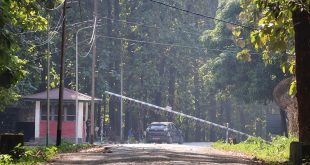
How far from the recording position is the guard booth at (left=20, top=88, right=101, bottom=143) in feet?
147

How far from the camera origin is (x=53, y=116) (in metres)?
46.5

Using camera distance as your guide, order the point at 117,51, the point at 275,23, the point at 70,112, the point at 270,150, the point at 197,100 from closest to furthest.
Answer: the point at 275,23, the point at 270,150, the point at 70,112, the point at 117,51, the point at 197,100

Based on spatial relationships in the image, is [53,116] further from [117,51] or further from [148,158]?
[148,158]

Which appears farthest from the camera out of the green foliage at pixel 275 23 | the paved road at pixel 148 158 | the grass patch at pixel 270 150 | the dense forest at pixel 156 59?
the dense forest at pixel 156 59

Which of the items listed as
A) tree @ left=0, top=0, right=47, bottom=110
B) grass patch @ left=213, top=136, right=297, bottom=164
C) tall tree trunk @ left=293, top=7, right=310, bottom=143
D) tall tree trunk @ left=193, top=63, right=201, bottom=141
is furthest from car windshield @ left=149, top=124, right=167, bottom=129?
tall tree trunk @ left=293, top=7, right=310, bottom=143

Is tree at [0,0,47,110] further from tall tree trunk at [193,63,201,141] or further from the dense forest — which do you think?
tall tree trunk at [193,63,201,141]

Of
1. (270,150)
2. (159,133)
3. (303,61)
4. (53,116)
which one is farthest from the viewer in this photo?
(159,133)

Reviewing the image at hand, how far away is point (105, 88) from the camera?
59.0m

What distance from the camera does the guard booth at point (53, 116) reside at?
1768 inches

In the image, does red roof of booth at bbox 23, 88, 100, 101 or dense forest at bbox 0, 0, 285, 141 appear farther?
dense forest at bbox 0, 0, 285, 141

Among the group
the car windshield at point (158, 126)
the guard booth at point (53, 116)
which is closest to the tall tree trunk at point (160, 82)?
the car windshield at point (158, 126)

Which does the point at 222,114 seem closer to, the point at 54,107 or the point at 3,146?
the point at 54,107

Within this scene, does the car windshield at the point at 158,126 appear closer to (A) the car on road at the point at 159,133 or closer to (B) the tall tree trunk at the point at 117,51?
(A) the car on road at the point at 159,133

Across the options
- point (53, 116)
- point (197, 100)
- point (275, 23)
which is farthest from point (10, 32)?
point (197, 100)
